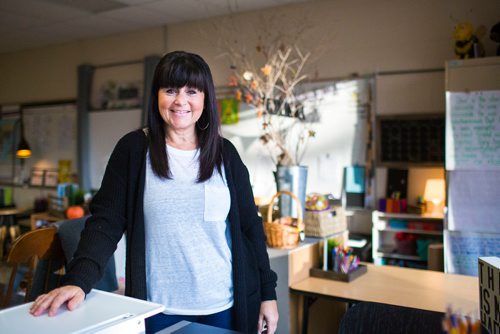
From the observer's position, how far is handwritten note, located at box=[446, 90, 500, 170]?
10.8ft

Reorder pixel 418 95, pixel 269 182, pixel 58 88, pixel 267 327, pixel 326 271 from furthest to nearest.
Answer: pixel 58 88
pixel 269 182
pixel 418 95
pixel 326 271
pixel 267 327

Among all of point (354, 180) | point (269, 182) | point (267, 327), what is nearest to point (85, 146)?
point (269, 182)

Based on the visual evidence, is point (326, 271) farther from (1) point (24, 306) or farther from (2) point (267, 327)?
(1) point (24, 306)

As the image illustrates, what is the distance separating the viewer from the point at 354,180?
14.5ft

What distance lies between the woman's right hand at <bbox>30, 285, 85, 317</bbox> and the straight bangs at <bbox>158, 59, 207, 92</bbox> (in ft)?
2.05

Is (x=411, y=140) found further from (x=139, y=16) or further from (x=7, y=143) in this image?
(x=7, y=143)

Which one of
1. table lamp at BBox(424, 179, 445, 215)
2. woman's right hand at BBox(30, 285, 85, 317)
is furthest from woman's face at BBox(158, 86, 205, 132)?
table lamp at BBox(424, 179, 445, 215)

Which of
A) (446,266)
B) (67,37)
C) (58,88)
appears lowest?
(446,266)

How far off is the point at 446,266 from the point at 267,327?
2343 millimetres

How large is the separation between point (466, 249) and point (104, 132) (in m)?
4.40

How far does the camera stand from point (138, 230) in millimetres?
1349

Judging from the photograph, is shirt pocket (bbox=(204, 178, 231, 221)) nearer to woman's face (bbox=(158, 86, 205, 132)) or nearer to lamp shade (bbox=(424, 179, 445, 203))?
woman's face (bbox=(158, 86, 205, 132))

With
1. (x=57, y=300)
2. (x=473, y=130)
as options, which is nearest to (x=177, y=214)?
(x=57, y=300)

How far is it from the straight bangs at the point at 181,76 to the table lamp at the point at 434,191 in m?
3.22
